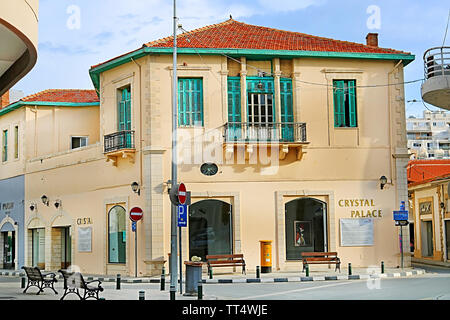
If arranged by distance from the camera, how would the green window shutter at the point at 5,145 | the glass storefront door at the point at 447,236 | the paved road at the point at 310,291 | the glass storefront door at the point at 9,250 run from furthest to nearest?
the green window shutter at the point at 5,145
the glass storefront door at the point at 9,250
the glass storefront door at the point at 447,236
the paved road at the point at 310,291

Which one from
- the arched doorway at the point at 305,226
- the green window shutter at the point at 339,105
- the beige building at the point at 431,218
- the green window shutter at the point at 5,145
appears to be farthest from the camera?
the green window shutter at the point at 5,145

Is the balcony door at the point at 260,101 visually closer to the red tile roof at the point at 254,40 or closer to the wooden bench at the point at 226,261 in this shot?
the red tile roof at the point at 254,40

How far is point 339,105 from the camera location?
28969mm

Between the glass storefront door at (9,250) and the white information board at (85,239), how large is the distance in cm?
770

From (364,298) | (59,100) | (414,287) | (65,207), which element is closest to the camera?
(364,298)

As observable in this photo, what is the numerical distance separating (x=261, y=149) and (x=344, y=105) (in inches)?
161

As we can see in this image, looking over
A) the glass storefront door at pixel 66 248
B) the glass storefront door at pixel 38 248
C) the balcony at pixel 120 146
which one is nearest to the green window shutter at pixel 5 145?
the glass storefront door at pixel 38 248

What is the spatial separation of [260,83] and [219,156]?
351 centimetres

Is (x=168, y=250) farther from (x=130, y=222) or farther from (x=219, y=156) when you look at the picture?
(x=219, y=156)

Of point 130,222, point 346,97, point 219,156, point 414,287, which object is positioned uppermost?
point 346,97

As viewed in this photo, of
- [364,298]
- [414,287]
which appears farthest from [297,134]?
[364,298]

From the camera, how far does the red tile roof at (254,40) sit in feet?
94.1

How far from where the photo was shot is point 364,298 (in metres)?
17.4

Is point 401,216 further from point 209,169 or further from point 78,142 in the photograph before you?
point 78,142
